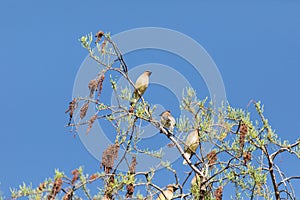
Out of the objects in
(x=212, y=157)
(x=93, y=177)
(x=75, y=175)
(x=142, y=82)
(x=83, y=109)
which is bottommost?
(x=75, y=175)

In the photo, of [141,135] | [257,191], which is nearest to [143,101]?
[141,135]

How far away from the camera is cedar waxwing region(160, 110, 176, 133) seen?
18.1 feet

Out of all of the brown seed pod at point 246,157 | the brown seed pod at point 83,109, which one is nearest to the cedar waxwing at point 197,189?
the brown seed pod at point 246,157

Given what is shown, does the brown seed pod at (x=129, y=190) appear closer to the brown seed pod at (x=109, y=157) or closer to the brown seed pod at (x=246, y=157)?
the brown seed pod at (x=109, y=157)


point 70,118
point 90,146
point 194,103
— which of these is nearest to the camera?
point 70,118

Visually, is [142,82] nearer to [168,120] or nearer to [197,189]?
[168,120]

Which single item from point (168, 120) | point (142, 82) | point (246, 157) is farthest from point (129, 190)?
point (142, 82)

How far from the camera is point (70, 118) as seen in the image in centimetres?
467

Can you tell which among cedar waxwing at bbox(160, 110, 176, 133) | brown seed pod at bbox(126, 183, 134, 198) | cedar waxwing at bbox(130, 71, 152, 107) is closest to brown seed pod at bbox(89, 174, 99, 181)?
brown seed pod at bbox(126, 183, 134, 198)

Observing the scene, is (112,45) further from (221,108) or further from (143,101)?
(221,108)

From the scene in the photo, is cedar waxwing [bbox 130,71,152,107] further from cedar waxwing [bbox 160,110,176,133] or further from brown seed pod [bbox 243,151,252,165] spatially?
brown seed pod [bbox 243,151,252,165]

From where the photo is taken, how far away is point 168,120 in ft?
18.1

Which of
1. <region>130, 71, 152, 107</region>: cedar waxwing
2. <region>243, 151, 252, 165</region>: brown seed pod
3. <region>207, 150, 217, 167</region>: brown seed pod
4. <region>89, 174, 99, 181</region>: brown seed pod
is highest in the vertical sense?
<region>130, 71, 152, 107</region>: cedar waxwing

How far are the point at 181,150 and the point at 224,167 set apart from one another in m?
0.46
